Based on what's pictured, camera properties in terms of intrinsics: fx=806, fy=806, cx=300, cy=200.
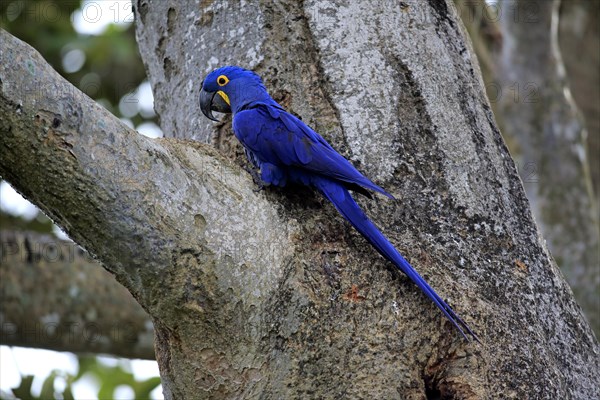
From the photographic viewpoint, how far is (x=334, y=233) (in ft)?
8.13

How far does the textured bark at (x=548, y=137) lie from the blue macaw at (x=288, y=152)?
259 centimetres

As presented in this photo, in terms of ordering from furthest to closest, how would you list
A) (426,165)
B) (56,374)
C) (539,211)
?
1. (539,211)
2. (56,374)
3. (426,165)

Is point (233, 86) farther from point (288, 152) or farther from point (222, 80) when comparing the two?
point (288, 152)

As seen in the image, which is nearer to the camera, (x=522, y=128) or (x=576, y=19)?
(x=522, y=128)

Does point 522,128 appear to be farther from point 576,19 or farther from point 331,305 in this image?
point 331,305

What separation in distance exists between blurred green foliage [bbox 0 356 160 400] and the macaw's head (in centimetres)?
147

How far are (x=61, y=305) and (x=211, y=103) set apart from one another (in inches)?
69.2

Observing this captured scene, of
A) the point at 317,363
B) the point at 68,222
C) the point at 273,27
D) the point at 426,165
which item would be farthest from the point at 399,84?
the point at 68,222

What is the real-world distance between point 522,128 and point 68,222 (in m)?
3.69

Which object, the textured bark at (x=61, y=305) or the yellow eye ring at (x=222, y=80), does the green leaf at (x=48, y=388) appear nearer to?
the textured bark at (x=61, y=305)

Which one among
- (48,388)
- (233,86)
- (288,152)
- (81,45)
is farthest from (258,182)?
(81,45)

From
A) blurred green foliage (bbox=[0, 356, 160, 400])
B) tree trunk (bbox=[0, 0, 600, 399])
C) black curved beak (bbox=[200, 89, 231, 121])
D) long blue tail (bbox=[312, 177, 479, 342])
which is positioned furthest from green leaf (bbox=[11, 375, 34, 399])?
long blue tail (bbox=[312, 177, 479, 342])

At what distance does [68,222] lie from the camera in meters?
2.14

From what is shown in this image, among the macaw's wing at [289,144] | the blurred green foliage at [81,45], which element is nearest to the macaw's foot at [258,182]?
the macaw's wing at [289,144]
